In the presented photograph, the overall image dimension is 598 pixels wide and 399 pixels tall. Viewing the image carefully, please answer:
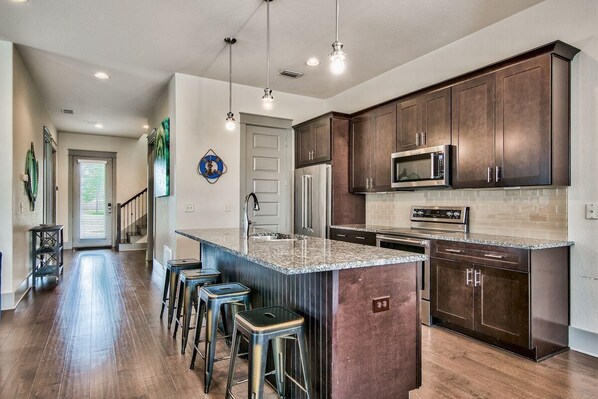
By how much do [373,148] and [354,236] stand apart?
116cm

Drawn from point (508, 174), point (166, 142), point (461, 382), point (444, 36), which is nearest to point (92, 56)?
point (166, 142)

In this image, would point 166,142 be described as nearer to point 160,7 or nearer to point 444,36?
point 160,7

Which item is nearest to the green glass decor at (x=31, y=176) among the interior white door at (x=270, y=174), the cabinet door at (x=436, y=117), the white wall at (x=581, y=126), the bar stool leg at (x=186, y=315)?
the interior white door at (x=270, y=174)

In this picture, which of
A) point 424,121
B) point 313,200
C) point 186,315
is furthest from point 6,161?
point 424,121

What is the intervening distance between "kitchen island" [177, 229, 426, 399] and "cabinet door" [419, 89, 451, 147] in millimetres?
2031

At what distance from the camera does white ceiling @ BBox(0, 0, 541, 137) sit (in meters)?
3.13

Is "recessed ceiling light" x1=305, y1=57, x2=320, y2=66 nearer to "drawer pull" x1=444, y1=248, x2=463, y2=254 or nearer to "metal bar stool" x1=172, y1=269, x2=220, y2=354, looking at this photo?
"drawer pull" x1=444, y1=248, x2=463, y2=254

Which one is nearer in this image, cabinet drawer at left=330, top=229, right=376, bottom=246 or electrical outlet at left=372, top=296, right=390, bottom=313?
electrical outlet at left=372, top=296, right=390, bottom=313

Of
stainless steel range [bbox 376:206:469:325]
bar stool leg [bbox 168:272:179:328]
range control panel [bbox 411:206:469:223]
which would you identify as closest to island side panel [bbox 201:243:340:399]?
bar stool leg [bbox 168:272:179:328]

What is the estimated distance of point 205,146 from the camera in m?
4.90

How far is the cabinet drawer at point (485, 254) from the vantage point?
268 cm

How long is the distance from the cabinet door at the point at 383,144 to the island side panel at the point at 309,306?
2354mm

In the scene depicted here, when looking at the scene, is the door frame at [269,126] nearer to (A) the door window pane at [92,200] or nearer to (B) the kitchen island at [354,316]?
(B) the kitchen island at [354,316]

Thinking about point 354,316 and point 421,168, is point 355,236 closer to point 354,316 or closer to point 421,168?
point 421,168
